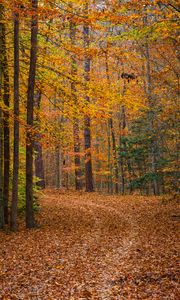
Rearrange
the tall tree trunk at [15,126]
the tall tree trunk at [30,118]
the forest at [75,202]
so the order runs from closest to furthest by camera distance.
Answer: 1. the forest at [75,202]
2. the tall tree trunk at [15,126]
3. the tall tree trunk at [30,118]

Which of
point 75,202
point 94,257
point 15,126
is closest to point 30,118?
point 15,126

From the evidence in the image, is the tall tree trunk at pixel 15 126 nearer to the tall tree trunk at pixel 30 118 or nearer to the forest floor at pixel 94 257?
the tall tree trunk at pixel 30 118

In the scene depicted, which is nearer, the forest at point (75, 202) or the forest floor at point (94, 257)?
the forest floor at point (94, 257)

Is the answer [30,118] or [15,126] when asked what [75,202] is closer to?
[30,118]

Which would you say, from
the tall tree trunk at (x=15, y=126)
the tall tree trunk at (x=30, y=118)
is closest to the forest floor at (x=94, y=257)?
the tall tree trunk at (x=30, y=118)

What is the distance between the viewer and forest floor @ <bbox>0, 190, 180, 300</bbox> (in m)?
7.14

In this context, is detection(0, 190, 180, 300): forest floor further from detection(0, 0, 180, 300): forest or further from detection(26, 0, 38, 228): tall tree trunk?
detection(26, 0, 38, 228): tall tree trunk

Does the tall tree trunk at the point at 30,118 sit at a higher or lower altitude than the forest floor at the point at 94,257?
higher

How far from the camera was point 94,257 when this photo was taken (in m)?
9.36

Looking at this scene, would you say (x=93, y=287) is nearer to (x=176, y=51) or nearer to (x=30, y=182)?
(x=30, y=182)

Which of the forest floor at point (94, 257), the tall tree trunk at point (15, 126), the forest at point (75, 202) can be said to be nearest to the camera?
the forest floor at point (94, 257)

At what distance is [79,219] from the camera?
14672 mm

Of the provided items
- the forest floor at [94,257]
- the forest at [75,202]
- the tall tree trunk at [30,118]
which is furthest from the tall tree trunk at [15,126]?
the forest floor at [94,257]

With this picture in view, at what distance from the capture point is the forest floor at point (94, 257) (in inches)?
281
